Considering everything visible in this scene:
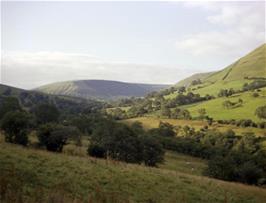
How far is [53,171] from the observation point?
18.5 meters

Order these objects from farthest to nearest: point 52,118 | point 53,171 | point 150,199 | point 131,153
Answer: point 52,118
point 131,153
point 53,171
point 150,199

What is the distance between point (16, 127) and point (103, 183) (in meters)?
30.7

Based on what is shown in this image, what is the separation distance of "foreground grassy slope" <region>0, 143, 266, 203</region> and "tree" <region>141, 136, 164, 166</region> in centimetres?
3349

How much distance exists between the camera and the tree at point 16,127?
44.1m

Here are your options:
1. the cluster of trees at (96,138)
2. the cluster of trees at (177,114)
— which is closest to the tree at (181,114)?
the cluster of trees at (177,114)

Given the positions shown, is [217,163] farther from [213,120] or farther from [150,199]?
[213,120]

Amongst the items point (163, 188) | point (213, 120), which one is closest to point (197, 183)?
point (163, 188)

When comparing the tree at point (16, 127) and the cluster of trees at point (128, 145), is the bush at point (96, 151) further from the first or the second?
the tree at point (16, 127)

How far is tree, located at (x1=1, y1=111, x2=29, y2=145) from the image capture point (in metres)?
44.1

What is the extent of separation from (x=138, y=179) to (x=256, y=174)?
1447 inches

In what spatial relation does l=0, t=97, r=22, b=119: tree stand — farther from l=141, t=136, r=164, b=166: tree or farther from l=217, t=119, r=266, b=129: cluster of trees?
l=217, t=119, r=266, b=129: cluster of trees

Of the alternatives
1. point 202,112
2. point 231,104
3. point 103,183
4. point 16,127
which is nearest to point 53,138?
point 16,127

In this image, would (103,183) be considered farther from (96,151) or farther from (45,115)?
(45,115)

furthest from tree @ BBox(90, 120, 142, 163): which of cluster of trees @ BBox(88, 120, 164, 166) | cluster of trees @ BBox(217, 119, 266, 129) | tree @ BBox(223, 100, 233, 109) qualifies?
tree @ BBox(223, 100, 233, 109)
